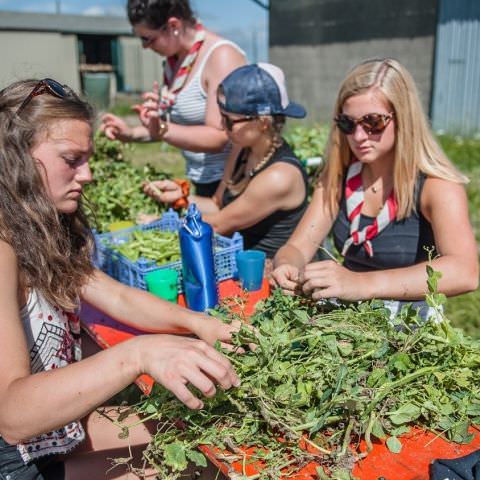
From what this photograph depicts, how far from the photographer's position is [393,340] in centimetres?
145

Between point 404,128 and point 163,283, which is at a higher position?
point 404,128

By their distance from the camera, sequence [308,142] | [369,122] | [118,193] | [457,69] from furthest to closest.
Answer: [457,69]
[308,142]
[118,193]
[369,122]

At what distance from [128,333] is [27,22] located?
24.0 meters

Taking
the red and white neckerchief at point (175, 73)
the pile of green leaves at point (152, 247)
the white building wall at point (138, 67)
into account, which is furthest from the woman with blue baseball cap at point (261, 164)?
the white building wall at point (138, 67)

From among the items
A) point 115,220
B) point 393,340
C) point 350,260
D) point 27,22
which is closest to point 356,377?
point 393,340

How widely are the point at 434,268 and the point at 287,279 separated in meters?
0.53

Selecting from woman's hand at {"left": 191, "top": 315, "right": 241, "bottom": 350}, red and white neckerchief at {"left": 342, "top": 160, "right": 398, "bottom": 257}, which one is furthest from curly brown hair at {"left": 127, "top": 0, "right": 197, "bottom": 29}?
woman's hand at {"left": 191, "top": 315, "right": 241, "bottom": 350}

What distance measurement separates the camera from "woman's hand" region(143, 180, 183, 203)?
310cm

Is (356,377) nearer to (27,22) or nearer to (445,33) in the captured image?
(445,33)

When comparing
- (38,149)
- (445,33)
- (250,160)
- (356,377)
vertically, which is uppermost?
(445,33)

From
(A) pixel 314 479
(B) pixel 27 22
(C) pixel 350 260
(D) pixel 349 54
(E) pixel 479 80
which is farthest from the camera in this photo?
(B) pixel 27 22

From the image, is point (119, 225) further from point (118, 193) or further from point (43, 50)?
point (43, 50)

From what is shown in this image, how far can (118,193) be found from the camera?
314 centimetres

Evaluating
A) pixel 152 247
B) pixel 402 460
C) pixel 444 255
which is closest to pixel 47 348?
pixel 152 247
